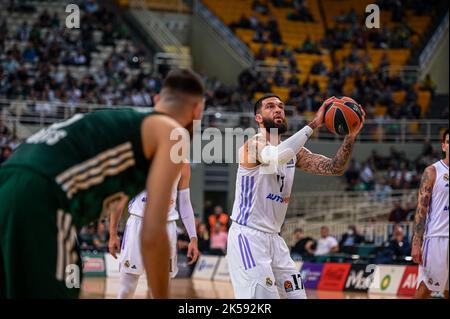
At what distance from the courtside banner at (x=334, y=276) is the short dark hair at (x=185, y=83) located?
1480 centimetres

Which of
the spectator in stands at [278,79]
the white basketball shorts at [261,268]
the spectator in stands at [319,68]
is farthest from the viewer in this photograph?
the spectator in stands at [319,68]

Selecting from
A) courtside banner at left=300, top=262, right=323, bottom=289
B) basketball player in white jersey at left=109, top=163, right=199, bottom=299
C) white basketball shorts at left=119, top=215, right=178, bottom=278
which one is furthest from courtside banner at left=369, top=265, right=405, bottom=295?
white basketball shorts at left=119, top=215, right=178, bottom=278

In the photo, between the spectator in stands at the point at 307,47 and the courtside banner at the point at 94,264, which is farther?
the spectator in stands at the point at 307,47

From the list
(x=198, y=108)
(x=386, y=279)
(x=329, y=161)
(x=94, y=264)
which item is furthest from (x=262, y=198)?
(x=94, y=264)

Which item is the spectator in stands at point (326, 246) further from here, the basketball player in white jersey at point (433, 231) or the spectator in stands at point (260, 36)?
the spectator in stands at point (260, 36)

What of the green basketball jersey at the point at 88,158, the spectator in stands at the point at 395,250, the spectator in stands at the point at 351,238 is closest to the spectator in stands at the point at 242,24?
the spectator in stands at the point at 351,238

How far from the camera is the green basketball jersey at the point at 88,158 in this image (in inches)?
184

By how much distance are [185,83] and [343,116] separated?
128 inches

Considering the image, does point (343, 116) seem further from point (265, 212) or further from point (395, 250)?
point (395, 250)

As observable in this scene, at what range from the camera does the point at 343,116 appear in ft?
25.7

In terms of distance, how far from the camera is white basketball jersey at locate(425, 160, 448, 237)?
9258 mm

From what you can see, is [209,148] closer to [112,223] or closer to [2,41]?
[2,41]

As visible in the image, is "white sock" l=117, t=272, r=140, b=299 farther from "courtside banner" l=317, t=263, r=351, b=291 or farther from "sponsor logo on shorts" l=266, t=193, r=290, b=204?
"courtside banner" l=317, t=263, r=351, b=291

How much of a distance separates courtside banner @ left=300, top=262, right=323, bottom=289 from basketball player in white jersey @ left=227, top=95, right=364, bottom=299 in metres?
11.6
